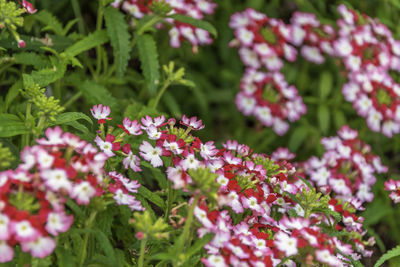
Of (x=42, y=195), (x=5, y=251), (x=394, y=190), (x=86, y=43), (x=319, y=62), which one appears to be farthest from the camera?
(x=319, y=62)

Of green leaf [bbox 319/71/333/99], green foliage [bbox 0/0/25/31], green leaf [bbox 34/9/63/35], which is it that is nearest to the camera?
green foliage [bbox 0/0/25/31]

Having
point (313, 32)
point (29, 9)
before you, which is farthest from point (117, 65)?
point (313, 32)

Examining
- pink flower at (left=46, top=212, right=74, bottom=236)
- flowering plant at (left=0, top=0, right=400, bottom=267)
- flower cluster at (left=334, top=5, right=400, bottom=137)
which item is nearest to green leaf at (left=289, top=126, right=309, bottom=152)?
flowering plant at (left=0, top=0, right=400, bottom=267)

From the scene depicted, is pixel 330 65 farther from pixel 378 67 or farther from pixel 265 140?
pixel 265 140

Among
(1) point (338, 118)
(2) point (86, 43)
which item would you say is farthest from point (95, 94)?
(1) point (338, 118)

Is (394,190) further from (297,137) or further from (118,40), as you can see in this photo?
(118,40)

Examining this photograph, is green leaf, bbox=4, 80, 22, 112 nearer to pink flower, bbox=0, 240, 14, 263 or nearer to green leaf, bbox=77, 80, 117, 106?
green leaf, bbox=77, 80, 117, 106

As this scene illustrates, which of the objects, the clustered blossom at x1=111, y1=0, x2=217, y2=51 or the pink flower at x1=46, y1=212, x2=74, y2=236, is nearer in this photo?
the pink flower at x1=46, y1=212, x2=74, y2=236
